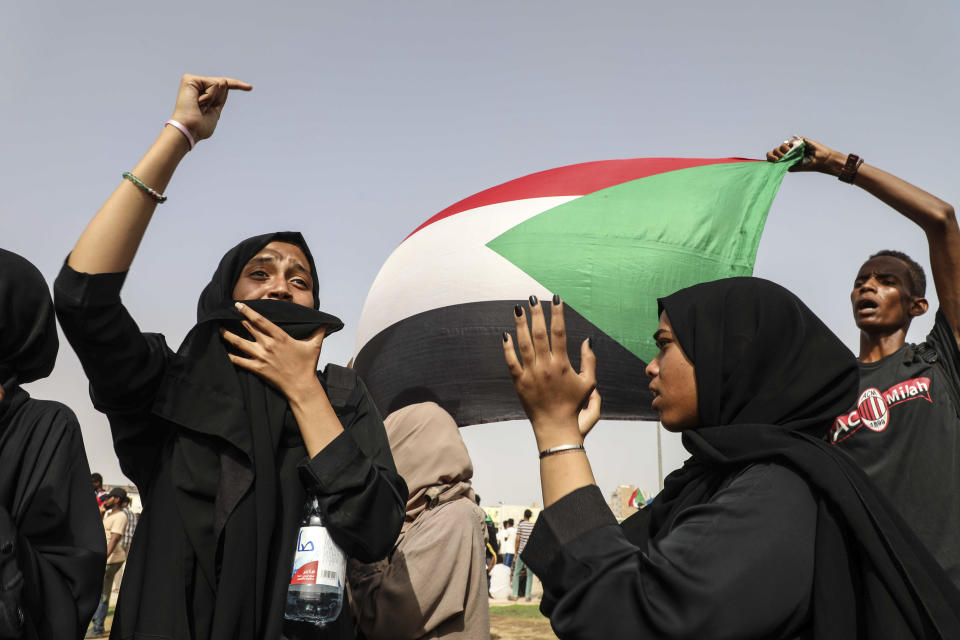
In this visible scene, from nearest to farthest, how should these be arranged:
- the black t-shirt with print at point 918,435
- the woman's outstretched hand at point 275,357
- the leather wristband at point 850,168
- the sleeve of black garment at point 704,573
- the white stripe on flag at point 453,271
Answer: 1. the sleeve of black garment at point 704,573
2. the woman's outstretched hand at point 275,357
3. the black t-shirt with print at point 918,435
4. the leather wristband at point 850,168
5. the white stripe on flag at point 453,271

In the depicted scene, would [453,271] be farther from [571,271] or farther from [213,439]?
[213,439]

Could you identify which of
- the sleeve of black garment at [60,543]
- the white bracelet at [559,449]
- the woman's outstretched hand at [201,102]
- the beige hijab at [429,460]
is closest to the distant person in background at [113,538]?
the beige hijab at [429,460]

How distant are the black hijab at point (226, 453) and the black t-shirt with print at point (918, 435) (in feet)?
7.81

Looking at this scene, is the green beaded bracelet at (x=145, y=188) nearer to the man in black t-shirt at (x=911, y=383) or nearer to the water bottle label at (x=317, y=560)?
→ the water bottle label at (x=317, y=560)

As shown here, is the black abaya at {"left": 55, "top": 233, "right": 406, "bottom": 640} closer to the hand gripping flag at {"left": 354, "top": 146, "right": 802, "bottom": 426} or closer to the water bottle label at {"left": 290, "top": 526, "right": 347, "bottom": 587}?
the water bottle label at {"left": 290, "top": 526, "right": 347, "bottom": 587}

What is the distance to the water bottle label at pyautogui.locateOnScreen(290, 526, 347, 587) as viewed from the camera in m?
2.04

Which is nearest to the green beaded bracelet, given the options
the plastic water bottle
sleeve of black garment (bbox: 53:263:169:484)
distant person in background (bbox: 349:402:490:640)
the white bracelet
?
sleeve of black garment (bbox: 53:263:169:484)

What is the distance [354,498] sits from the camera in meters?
2.14

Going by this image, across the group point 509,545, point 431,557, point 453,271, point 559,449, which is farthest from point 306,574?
point 509,545

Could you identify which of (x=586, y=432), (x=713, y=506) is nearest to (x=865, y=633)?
(x=713, y=506)

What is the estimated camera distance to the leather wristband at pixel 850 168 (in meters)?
4.15

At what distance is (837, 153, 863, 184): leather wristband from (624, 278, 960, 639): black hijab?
2524 millimetres

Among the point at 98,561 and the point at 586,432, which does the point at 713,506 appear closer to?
the point at 586,432

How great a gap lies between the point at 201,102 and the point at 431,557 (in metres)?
1.81
